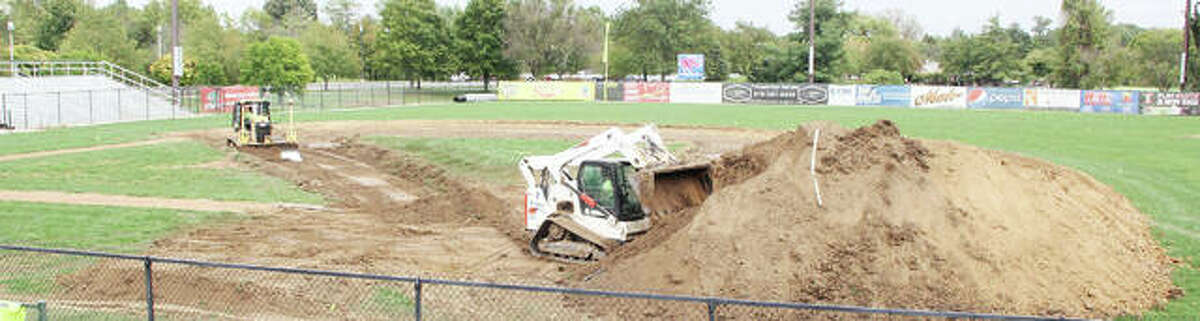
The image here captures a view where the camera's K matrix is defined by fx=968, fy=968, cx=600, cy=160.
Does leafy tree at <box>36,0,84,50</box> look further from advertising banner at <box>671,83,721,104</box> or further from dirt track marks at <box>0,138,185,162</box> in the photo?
dirt track marks at <box>0,138,185,162</box>

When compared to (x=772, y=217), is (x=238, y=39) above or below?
above

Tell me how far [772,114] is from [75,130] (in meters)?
37.0

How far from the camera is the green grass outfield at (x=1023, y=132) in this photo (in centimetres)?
2154

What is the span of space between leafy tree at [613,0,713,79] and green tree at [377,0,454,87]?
78.9 feet

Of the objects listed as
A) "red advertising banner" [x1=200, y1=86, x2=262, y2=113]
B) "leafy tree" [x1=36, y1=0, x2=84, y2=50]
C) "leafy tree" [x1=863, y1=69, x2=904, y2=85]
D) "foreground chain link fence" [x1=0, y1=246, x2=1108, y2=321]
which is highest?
"leafy tree" [x1=36, y1=0, x2=84, y2=50]

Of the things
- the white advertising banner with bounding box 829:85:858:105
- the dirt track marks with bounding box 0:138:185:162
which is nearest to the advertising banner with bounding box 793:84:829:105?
the white advertising banner with bounding box 829:85:858:105

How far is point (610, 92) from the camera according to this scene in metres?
78.2

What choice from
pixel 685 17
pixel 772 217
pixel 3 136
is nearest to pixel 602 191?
pixel 772 217

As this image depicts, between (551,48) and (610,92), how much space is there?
24732 millimetres

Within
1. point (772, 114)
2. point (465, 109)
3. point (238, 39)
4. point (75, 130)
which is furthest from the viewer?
point (238, 39)

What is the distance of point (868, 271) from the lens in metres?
12.8

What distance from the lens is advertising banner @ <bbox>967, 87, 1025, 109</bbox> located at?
65125mm

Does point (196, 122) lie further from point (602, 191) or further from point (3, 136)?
point (602, 191)

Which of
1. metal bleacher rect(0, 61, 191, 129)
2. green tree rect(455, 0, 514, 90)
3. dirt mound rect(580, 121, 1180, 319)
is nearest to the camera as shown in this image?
dirt mound rect(580, 121, 1180, 319)
